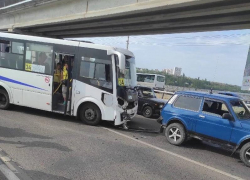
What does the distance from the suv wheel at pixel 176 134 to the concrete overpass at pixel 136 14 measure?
613 centimetres

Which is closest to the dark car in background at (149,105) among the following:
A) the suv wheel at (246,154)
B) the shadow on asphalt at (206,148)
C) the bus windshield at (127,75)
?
the bus windshield at (127,75)

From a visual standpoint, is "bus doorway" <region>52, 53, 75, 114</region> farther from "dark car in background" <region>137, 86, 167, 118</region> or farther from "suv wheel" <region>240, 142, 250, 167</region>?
"suv wheel" <region>240, 142, 250, 167</region>

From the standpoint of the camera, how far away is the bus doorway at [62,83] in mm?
9383

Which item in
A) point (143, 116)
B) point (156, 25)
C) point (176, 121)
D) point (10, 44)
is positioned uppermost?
point (156, 25)

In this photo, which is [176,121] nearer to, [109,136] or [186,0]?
[109,136]

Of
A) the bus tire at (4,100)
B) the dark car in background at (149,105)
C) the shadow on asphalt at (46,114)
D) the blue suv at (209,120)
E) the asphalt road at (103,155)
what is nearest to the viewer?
the asphalt road at (103,155)

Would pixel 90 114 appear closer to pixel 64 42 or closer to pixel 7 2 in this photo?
pixel 64 42

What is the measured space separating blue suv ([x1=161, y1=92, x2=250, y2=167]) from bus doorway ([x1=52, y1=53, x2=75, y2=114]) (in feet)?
12.2

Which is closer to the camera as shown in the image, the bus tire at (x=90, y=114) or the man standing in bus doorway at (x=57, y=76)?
the bus tire at (x=90, y=114)

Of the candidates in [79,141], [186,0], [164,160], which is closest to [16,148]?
[79,141]

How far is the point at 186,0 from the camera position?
11.1 m

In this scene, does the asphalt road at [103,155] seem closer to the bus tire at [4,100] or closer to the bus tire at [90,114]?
the bus tire at [90,114]

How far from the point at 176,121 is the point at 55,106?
184 inches

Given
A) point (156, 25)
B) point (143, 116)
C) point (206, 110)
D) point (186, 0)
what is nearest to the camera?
point (206, 110)
